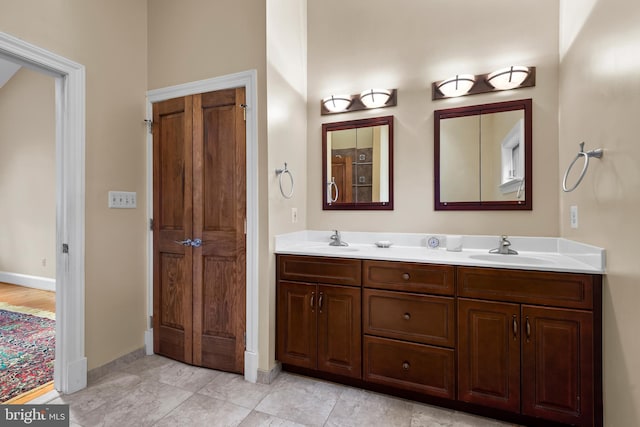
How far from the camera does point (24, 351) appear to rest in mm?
2334

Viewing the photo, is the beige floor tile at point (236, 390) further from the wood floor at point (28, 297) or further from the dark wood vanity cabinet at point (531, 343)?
the wood floor at point (28, 297)

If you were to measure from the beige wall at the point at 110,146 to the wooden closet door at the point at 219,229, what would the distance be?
1.77 feet

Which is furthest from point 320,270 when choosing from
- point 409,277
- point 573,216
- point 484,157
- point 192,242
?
point 573,216

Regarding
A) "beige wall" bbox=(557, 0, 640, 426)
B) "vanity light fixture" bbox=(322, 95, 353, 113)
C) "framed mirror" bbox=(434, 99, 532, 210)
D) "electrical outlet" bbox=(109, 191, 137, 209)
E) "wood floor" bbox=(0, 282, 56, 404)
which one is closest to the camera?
"beige wall" bbox=(557, 0, 640, 426)

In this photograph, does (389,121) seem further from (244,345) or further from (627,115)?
(244,345)

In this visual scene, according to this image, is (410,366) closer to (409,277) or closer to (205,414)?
(409,277)

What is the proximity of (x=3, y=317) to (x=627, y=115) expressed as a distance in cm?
516

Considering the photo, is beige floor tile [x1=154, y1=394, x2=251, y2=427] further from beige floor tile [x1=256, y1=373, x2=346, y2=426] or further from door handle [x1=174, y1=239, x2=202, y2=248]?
door handle [x1=174, y1=239, x2=202, y2=248]

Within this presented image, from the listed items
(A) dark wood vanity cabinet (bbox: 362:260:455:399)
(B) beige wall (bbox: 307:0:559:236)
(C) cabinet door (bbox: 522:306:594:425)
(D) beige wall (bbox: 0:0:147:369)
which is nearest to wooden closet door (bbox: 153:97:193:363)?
(D) beige wall (bbox: 0:0:147:369)

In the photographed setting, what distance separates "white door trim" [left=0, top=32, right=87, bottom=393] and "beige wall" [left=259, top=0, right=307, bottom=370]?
1.19 metres

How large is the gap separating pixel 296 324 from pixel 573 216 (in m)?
1.88

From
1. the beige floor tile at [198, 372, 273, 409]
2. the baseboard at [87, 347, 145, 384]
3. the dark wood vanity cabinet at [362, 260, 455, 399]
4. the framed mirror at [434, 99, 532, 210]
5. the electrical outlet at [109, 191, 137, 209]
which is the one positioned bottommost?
the beige floor tile at [198, 372, 273, 409]

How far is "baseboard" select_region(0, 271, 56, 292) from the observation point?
13.2 ft

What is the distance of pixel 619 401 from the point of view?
123 cm
